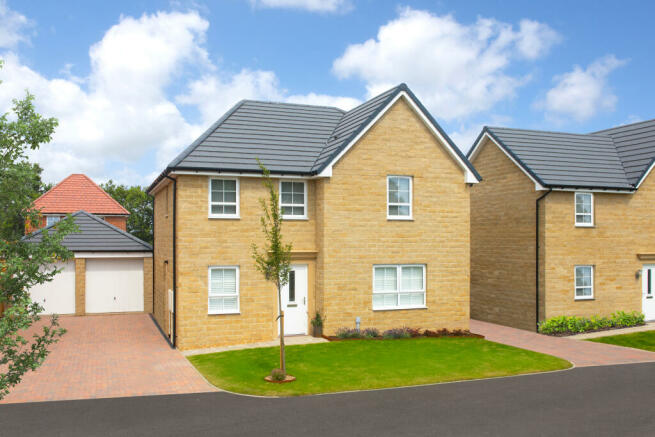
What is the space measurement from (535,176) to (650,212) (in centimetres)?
615

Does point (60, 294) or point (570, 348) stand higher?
point (60, 294)

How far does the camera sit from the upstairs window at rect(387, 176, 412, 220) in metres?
19.7

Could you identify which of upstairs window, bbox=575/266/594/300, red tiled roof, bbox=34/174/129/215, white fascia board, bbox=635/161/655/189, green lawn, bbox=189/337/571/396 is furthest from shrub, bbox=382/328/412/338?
red tiled roof, bbox=34/174/129/215

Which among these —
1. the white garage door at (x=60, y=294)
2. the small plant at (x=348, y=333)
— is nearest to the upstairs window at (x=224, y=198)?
the small plant at (x=348, y=333)

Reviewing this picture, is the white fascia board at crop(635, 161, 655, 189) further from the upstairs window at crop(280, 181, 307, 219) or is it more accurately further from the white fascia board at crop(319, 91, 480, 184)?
the upstairs window at crop(280, 181, 307, 219)

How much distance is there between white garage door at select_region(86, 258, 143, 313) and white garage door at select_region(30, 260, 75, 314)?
683mm

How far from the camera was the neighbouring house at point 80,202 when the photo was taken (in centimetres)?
4022

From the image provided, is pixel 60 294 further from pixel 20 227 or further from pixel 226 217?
pixel 20 227

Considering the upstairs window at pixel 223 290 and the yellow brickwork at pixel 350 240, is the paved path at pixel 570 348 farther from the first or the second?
the upstairs window at pixel 223 290

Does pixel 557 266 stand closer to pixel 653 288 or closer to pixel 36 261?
pixel 653 288

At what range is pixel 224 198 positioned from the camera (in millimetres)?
18391

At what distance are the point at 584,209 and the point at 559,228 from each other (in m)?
1.68

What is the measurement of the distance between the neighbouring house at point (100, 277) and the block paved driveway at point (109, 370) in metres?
4.10

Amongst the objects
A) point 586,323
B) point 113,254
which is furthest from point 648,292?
point 113,254
